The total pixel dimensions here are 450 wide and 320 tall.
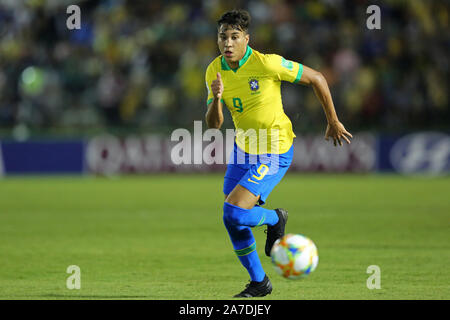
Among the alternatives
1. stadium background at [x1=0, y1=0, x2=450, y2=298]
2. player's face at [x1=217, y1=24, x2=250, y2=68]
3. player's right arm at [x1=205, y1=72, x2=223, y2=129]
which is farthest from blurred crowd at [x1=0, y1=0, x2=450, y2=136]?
player's right arm at [x1=205, y1=72, x2=223, y2=129]

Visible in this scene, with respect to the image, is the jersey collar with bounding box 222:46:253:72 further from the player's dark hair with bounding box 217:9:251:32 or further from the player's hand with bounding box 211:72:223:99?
the player's hand with bounding box 211:72:223:99

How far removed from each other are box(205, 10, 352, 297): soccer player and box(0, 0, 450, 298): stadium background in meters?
11.0

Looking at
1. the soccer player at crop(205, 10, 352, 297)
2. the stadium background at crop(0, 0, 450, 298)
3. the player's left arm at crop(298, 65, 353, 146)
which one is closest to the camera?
the soccer player at crop(205, 10, 352, 297)

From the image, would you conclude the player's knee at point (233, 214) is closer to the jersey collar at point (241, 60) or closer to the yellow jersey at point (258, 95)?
the yellow jersey at point (258, 95)

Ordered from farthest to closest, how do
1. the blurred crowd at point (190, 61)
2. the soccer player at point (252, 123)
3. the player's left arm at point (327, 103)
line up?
the blurred crowd at point (190, 61)
the player's left arm at point (327, 103)
the soccer player at point (252, 123)

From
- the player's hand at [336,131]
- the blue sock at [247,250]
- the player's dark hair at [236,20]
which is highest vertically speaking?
the player's dark hair at [236,20]

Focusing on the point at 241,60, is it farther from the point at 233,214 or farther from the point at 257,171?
the point at 233,214

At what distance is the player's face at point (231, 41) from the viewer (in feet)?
20.3

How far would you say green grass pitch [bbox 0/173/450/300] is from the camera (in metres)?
6.64

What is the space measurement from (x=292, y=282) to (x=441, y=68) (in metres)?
13.1

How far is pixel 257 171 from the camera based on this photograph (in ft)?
20.6

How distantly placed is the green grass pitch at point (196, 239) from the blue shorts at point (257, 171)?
0.88m

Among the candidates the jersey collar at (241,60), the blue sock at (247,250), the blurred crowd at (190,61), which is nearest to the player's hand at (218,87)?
the jersey collar at (241,60)

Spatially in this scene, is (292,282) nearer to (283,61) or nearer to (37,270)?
(283,61)
